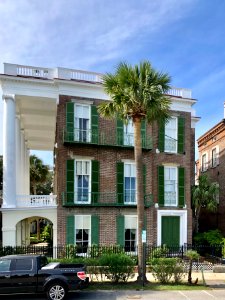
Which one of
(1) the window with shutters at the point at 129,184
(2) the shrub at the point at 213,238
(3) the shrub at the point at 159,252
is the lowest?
(3) the shrub at the point at 159,252

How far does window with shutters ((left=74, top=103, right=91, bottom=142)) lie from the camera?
77.4 feet

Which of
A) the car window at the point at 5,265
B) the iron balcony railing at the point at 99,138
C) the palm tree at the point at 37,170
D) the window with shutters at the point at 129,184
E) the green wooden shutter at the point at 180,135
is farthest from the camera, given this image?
the palm tree at the point at 37,170

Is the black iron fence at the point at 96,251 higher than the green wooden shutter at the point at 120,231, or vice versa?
the green wooden shutter at the point at 120,231

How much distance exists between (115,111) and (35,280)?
8.60 meters

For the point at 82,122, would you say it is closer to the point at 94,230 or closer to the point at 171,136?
the point at 171,136

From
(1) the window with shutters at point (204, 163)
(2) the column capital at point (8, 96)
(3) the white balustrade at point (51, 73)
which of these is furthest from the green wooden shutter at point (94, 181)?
(1) the window with shutters at point (204, 163)

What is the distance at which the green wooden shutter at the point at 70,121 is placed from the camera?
912 inches

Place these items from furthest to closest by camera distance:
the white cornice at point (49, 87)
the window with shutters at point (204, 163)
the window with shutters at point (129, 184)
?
the window with shutters at point (204, 163), the window with shutters at point (129, 184), the white cornice at point (49, 87)

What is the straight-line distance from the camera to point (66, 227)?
22.7 metres

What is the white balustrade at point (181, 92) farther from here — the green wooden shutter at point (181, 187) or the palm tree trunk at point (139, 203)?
the palm tree trunk at point (139, 203)

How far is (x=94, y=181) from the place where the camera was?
77.7 feet

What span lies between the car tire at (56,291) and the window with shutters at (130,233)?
417 inches

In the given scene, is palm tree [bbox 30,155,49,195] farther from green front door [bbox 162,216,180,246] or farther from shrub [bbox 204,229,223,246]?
shrub [bbox 204,229,223,246]

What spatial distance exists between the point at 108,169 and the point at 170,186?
469 cm
